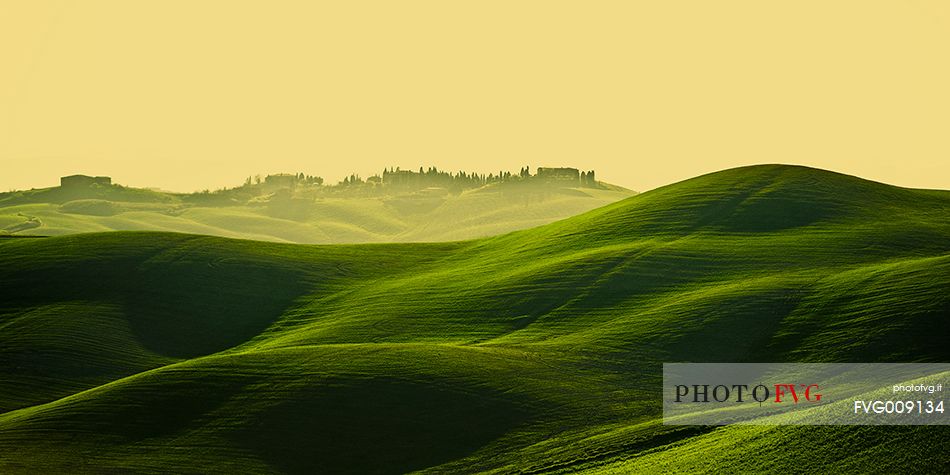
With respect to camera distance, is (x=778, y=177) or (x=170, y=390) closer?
(x=170, y=390)

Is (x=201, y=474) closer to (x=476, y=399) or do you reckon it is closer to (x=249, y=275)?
(x=476, y=399)

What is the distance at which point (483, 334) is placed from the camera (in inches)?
1852

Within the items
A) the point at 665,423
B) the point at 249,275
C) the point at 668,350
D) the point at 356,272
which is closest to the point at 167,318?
the point at 249,275

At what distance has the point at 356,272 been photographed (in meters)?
65.7

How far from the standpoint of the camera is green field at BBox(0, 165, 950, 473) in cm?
3186

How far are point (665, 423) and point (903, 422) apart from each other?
8.67 meters

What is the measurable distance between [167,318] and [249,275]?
8.03 meters

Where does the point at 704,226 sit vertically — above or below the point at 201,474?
above

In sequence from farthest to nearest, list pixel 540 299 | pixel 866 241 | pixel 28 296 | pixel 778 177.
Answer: pixel 778 177 < pixel 28 296 < pixel 866 241 < pixel 540 299

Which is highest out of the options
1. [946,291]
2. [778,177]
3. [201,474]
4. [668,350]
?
[778,177]

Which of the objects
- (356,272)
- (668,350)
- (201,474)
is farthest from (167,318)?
(668,350)

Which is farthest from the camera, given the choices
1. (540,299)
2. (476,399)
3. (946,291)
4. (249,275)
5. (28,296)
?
(249,275)

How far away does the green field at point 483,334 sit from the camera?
105ft

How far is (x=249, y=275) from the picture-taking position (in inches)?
2496
